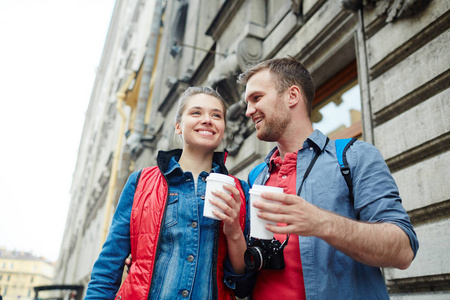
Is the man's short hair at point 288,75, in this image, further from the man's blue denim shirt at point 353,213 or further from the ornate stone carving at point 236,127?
the ornate stone carving at point 236,127

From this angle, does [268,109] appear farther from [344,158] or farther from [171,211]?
[171,211]

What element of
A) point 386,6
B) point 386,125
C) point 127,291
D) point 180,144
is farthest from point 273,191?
point 386,6

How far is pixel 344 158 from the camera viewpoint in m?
1.72

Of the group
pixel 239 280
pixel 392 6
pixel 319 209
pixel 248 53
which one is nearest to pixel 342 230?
pixel 319 209

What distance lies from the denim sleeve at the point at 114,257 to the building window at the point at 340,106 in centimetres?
272

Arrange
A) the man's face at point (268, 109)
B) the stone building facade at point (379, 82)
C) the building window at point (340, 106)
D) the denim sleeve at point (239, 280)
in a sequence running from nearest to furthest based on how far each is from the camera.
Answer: the denim sleeve at point (239, 280) < the man's face at point (268, 109) < the stone building facade at point (379, 82) < the building window at point (340, 106)

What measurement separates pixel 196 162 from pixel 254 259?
2.14 feet

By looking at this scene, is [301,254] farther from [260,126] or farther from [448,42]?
[448,42]

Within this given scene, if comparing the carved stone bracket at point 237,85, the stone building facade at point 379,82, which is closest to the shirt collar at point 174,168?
the stone building facade at point 379,82

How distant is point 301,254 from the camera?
1600mm

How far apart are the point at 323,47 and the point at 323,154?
265 centimetres

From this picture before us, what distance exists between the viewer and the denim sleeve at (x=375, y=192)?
1438mm

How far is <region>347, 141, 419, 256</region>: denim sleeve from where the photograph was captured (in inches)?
56.6

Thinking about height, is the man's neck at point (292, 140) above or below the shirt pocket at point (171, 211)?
above
